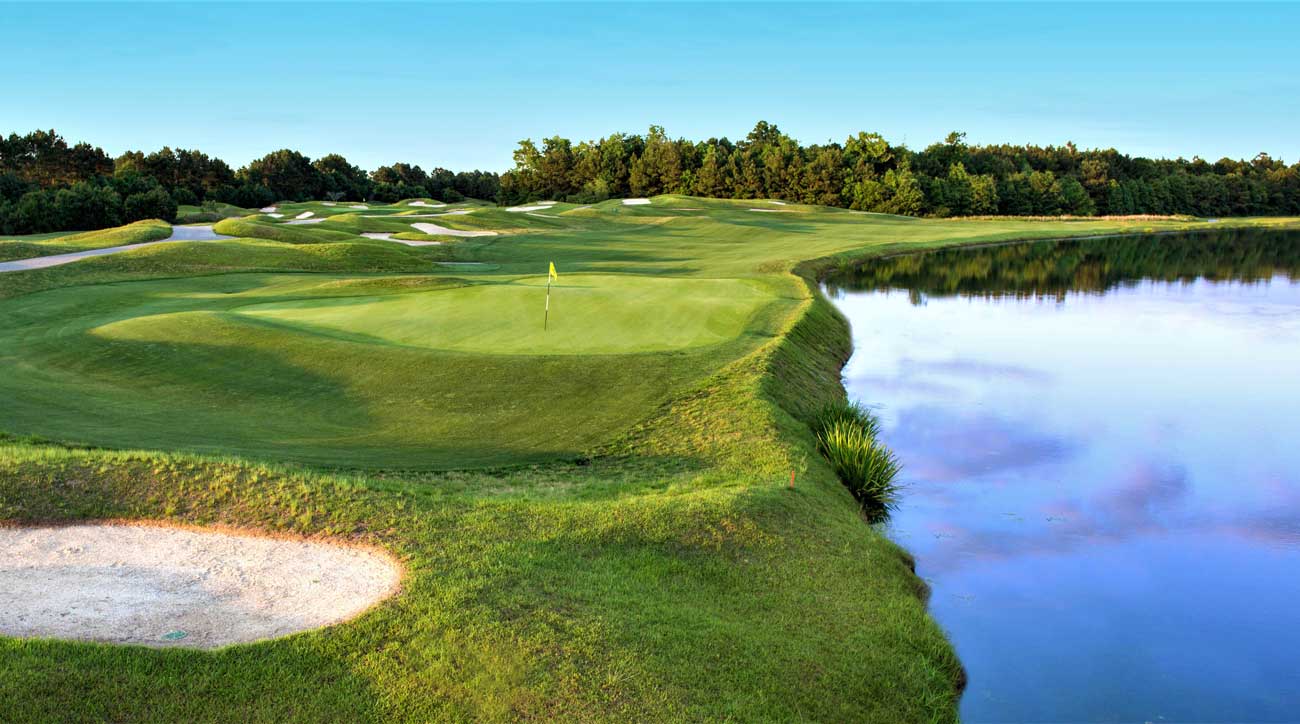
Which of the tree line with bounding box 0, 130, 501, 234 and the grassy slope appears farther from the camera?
the tree line with bounding box 0, 130, 501, 234

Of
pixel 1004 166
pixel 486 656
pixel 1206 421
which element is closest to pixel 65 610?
pixel 486 656

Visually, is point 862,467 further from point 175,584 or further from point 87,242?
point 87,242

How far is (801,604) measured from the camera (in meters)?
9.09

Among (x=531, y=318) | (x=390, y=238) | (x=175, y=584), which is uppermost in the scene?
(x=390, y=238)

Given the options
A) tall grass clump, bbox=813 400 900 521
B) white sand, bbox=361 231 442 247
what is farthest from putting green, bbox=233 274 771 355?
white sand, bbox=361 231 442 247

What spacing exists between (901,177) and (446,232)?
60.5m

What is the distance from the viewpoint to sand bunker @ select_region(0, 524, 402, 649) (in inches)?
287

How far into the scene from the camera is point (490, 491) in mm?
11562

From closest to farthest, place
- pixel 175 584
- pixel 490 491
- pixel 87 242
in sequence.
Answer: pixel 175 584
pixel 490 491
pixel 87 242

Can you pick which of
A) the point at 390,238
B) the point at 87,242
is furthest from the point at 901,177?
the point at 87,242

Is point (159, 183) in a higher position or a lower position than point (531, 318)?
higher

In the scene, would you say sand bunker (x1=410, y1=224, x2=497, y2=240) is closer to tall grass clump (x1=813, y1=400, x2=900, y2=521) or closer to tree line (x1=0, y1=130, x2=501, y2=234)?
tree line (x1=0, y1=130, x2=501, y2=234)

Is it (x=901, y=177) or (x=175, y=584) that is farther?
(x=901, y=177)

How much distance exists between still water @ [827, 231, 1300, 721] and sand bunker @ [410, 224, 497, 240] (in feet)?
94.4
